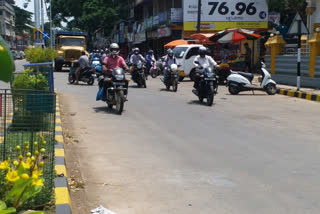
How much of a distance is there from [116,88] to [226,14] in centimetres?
2686

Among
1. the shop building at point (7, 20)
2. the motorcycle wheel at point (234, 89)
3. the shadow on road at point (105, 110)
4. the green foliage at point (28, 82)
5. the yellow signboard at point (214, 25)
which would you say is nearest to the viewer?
the green foliage at point (28, 82)

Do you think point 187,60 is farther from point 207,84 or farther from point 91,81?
point 207,84

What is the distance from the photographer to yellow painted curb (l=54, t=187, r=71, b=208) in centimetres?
409

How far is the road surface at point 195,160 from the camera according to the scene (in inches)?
180

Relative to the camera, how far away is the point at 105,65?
465 inches

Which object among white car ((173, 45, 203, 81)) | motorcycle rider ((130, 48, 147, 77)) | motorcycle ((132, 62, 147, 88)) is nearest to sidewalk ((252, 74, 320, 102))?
motorcycle ((132, 62, 147, 88))

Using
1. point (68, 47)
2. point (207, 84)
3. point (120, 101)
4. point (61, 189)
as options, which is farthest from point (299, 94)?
point (68, 47)

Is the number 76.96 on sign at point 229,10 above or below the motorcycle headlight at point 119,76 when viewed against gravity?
above

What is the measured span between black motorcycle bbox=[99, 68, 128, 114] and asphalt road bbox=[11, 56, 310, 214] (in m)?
0.31

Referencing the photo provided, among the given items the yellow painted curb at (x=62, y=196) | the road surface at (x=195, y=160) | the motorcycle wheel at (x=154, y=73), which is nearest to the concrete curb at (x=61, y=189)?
the yellow painted curb at (x=62, y=196)

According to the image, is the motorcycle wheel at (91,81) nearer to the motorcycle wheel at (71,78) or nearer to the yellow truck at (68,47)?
the motorcycle wheel at (71,78)

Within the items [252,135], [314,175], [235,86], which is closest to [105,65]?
[252,135]

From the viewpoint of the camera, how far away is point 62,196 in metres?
Answer: 4.21

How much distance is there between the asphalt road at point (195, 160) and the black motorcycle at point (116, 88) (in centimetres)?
31
